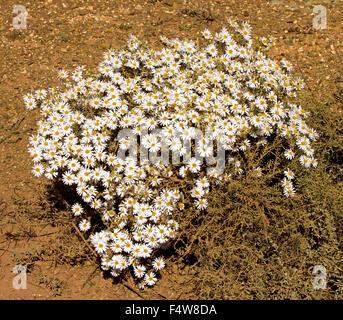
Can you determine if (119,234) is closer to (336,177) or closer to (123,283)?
(123,283)

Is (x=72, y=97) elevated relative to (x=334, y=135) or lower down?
elevated

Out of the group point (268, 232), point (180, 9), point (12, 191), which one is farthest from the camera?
point (180, 9)

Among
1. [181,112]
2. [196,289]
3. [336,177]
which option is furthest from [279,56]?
[196,289]

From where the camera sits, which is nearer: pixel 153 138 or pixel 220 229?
pixel 153 138

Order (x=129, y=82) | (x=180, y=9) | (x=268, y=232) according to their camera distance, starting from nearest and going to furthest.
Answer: (x=268, y=232), (x=129, y=82), (x=180, y=9)

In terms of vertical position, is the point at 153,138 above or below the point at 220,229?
above
